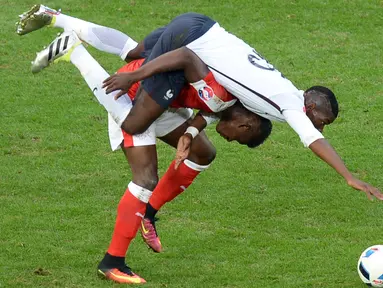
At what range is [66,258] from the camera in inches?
353

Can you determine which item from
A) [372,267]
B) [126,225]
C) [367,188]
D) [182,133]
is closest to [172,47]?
[182,133]

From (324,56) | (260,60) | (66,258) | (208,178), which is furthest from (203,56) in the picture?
(324,56)

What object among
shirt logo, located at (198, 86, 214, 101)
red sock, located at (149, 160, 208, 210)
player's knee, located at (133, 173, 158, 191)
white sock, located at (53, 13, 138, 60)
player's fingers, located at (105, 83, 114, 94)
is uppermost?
player's fingers, located at (105, 83, 114, 94)

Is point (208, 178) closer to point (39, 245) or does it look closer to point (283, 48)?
point (39, 245)

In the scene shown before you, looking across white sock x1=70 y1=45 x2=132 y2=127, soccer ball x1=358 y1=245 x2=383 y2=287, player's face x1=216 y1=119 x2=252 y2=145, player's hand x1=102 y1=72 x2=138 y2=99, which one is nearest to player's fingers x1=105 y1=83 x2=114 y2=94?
player's hand x1=102 y1=72 x2=138 y2=99

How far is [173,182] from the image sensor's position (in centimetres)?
941

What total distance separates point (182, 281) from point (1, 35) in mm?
9115

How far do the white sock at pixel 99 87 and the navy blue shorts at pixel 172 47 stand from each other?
26cm

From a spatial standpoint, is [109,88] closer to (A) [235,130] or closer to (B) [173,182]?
(A) [235,130]

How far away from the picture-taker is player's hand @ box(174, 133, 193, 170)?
8477 millimetres

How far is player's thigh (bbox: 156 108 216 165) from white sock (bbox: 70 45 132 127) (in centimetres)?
51

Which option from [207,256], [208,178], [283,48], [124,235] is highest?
[124,235]

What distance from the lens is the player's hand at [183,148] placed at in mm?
8477

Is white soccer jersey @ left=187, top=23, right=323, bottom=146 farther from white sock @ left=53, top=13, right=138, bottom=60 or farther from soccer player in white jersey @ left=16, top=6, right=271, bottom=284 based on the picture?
white sock @ left=53, top=13, right=138, bottom=60
